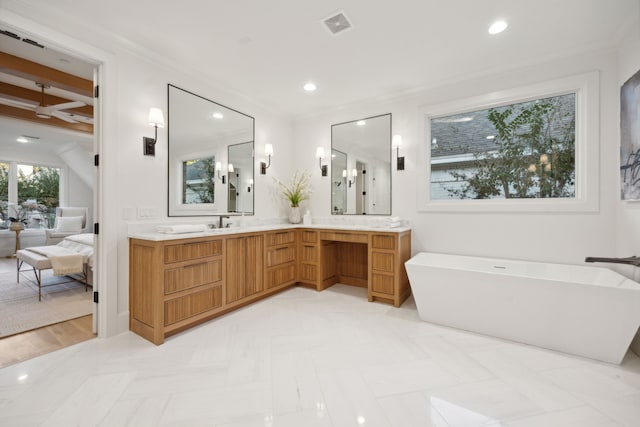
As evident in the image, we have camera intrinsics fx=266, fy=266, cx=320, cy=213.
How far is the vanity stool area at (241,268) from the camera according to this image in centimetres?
227

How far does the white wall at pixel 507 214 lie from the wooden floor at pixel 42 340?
3.08 m

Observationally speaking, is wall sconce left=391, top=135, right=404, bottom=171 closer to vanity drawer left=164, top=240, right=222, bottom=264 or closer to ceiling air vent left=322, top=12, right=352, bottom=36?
ceiling air vent left=322, top=12, right=352, bottom=36

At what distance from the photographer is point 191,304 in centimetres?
245

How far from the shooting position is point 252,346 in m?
2.19

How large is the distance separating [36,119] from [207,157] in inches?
154

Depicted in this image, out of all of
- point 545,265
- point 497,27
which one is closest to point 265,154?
point 497,27

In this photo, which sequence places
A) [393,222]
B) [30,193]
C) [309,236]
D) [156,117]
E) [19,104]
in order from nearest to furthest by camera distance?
[156,117], [393,222], [309,236], [19,104], [30,193]

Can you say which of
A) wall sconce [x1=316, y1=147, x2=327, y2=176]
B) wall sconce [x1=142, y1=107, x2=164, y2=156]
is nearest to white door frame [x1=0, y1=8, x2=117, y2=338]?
wall sconce [x1=142, y1=107, x2=164, y2=156]

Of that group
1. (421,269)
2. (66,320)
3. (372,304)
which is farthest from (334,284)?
(66,320)

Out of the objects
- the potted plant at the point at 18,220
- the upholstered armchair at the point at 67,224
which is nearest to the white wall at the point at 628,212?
the upholstered armchair at the point at 67,224

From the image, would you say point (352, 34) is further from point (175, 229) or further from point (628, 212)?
point (628, 212)

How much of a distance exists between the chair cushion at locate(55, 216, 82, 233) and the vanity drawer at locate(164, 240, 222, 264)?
573 centimetres

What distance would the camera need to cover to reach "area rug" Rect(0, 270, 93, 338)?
102 inches

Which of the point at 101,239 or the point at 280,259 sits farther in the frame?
the point at 280,259
